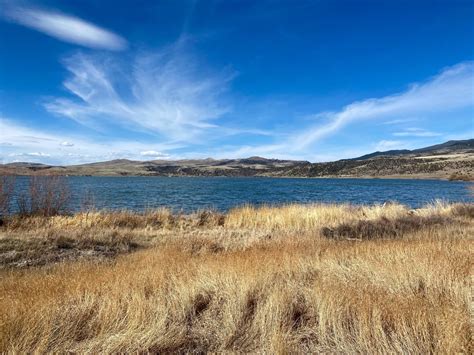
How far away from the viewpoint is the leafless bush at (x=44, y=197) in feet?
54.7

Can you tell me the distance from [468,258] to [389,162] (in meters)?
153

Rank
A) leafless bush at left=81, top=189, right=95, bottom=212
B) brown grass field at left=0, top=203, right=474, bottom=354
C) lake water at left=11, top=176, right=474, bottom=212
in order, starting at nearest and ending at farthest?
brown grass field at left=0, top=203, right=474, bottom=354 < leafless bush at left=81, top=189, right=95, bottom=212 < lake water at left=11, top=176, right=474, bottom=212

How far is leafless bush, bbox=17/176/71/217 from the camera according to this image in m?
16.7

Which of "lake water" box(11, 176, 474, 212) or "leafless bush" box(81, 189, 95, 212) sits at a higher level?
"leafless bush" box(81, 189, 95, 212)

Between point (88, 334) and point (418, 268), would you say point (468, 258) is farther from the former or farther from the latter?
point (88, 334)

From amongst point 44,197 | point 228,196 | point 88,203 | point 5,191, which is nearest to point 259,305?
point 5,191

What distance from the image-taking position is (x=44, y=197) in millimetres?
17219

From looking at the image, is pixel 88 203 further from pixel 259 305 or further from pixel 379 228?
pixel 259 305

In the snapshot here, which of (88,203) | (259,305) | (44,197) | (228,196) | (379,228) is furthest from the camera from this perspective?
(228,196)

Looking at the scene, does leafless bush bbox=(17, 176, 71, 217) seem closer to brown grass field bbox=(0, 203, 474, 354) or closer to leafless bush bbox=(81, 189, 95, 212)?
leafless bush bbox=(81, 189, 95, 212)

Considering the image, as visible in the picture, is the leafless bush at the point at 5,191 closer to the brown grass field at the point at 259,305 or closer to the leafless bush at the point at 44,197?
the leafless bush at the point at 44,197

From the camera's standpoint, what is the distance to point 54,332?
3.95 m

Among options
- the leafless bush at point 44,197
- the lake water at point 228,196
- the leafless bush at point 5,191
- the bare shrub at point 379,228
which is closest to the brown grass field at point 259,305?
the bare shrub at point 379,228

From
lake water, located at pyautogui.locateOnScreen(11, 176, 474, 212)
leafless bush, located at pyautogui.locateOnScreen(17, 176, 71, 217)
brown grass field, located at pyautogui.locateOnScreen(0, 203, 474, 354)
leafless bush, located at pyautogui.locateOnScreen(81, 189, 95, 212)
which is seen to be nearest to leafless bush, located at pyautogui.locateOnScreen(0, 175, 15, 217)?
leafless bush, located at pyautogui.locateOnScreen(17, 176, 71, 217)
